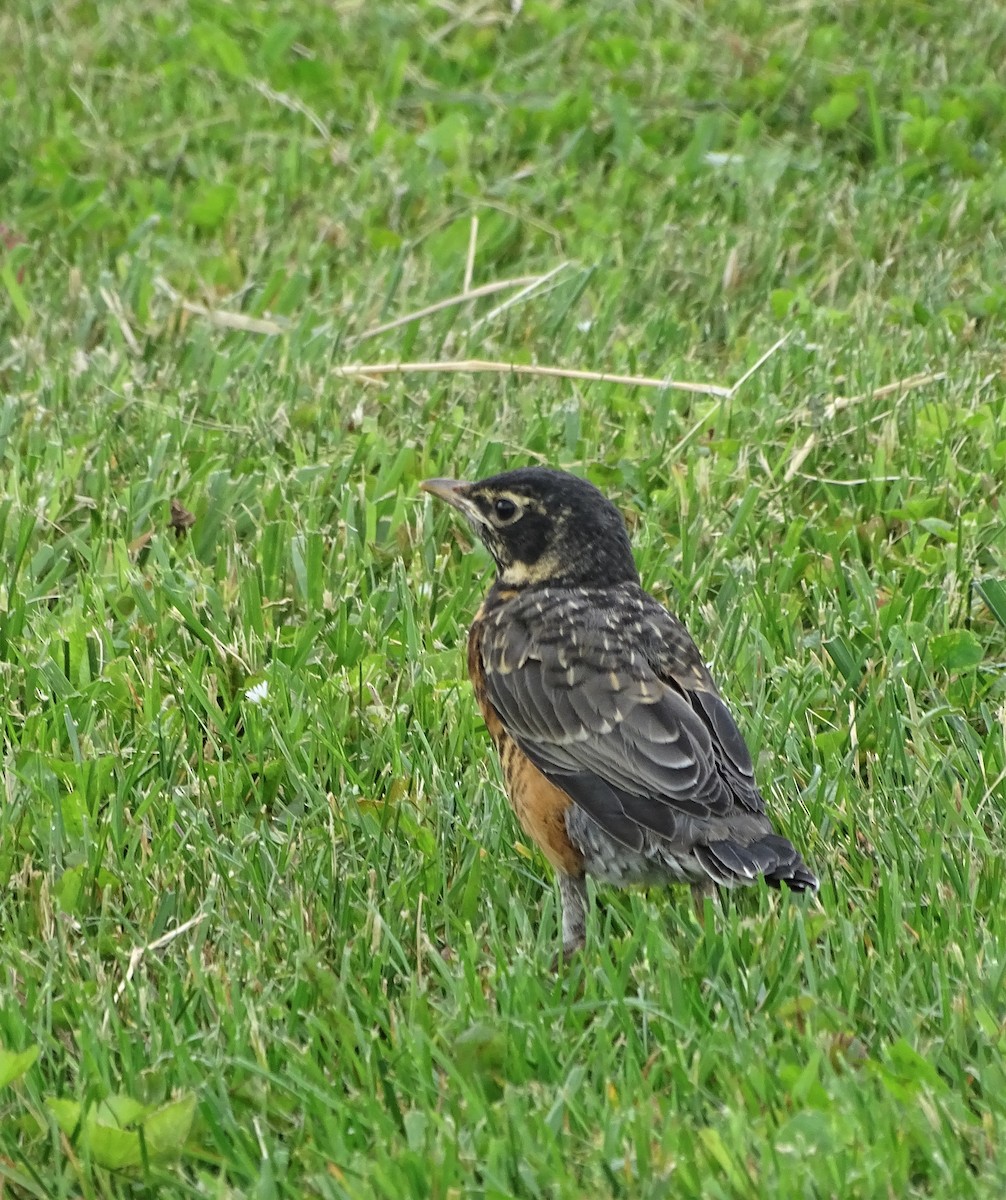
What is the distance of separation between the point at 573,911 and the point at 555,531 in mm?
1014

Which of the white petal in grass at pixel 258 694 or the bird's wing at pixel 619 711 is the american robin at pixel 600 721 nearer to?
the bird's wing at pixel 619 711

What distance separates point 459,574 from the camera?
5797 mm

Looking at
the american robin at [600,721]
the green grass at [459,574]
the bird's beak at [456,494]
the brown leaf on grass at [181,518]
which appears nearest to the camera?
the green grass at [459,574]

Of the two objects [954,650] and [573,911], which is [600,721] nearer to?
[573,911]

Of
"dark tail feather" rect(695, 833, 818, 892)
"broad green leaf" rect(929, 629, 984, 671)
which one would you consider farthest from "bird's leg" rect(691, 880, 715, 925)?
"broad green leaf" rect(929, 629, 984, 671)

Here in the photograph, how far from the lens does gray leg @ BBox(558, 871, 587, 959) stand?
4109 mm

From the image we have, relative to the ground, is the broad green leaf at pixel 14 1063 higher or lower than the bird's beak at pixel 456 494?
lower

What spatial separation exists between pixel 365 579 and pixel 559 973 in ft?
6.81

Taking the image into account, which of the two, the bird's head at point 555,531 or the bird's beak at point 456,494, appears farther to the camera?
the bird's beak at point 456,494

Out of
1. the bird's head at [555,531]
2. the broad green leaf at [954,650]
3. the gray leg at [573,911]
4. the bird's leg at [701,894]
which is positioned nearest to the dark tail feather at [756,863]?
the bird's leg at [701,894]

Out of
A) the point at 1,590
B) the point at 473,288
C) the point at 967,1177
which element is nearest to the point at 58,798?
the point at 1,590

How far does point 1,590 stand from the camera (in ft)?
18.1

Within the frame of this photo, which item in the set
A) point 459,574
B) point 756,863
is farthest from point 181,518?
point 756,863

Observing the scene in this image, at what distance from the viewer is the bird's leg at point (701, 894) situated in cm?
417
